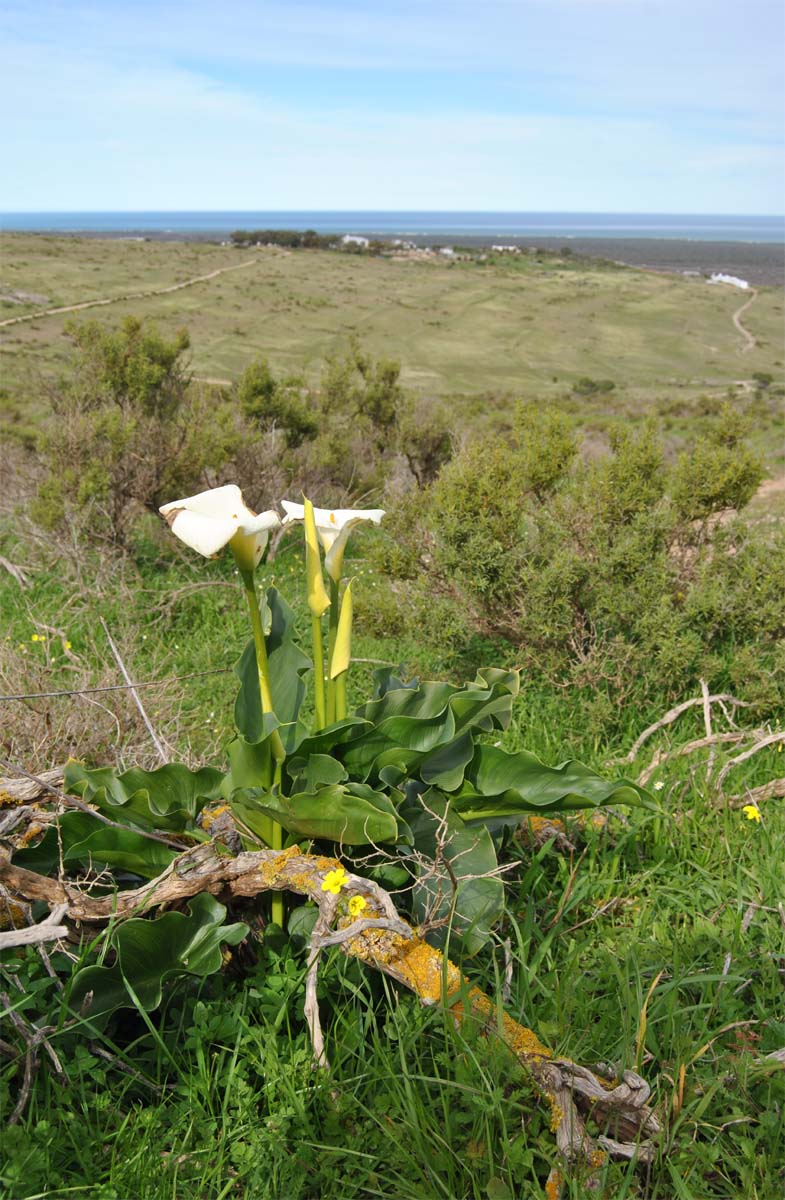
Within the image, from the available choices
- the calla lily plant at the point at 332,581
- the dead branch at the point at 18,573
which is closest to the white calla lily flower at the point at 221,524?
the calla lily plant at the point at 332,581

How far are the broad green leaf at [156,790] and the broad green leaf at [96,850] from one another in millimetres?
57

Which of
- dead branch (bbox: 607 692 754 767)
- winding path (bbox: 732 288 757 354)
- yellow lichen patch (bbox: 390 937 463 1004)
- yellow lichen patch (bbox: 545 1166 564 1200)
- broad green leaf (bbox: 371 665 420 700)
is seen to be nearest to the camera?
yellow lichen patch (bbox: 545 1166 564 1200)

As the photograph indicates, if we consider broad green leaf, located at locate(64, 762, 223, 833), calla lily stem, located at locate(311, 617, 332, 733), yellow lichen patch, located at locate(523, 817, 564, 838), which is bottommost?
yellow lichen patch, located at locate(523, 817, 564, 838)

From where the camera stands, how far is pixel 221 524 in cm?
175

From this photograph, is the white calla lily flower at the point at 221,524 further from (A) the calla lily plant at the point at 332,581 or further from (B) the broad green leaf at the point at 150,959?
(B) the broad green leaf at the point at 150,959

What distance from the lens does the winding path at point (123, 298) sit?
29.8 meters

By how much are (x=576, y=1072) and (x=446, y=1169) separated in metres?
0.31

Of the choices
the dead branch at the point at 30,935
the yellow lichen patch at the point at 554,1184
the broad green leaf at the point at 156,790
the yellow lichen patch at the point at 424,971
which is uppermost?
the dead branch at the point at 30,935

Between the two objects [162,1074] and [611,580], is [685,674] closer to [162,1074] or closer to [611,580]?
[611,580]

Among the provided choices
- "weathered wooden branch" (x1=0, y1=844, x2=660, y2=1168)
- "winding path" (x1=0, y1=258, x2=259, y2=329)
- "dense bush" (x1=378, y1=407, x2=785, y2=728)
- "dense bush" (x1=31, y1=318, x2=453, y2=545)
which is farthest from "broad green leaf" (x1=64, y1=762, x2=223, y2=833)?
"winding path" (x1=0, y1=258, x2=259, y2=329)

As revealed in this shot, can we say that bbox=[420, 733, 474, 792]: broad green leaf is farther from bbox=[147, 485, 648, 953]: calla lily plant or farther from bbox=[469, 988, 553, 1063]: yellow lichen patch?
bbox=[469, 988, 553, 1063]: yellow lichen patch

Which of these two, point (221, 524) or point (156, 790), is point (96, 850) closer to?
point (156, 790)

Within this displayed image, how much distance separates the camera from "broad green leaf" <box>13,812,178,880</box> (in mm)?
2021

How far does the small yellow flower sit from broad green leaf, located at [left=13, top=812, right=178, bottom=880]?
1.52 feet
